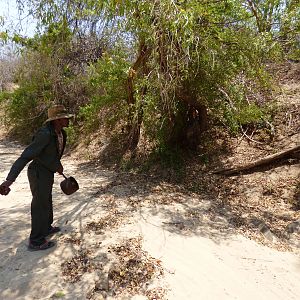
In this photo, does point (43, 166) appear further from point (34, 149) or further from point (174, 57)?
point (174, 57)

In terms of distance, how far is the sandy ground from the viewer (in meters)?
3.68

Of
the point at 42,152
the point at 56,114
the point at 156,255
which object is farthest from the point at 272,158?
the point at 42,152

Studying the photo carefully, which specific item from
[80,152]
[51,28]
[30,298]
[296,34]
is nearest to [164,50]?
[51,28]

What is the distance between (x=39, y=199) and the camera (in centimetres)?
414

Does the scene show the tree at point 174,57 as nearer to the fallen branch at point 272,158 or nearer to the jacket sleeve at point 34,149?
the fallen branch at point 272,158

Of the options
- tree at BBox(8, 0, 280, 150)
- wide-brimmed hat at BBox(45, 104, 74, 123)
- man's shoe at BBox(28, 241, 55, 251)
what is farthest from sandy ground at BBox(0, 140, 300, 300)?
tree at BBox(8, 0, 280, 150)

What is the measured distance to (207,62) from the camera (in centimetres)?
658

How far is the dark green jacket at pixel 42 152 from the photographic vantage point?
12.6 ft

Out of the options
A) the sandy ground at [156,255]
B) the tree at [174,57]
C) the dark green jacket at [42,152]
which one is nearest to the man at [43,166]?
the dark green jacket at [42,152]

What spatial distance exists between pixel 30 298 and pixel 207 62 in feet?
15.6

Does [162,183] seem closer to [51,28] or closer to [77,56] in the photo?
[51,28]

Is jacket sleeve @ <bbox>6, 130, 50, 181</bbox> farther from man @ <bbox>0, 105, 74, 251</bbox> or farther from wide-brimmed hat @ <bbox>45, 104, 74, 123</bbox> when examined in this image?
wide-brimmed hat @ <bbox>45, 104, 74, 123</bbox>

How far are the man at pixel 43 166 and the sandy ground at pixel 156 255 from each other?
249 millimetres

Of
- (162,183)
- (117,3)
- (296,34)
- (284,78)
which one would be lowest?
(162,183)
